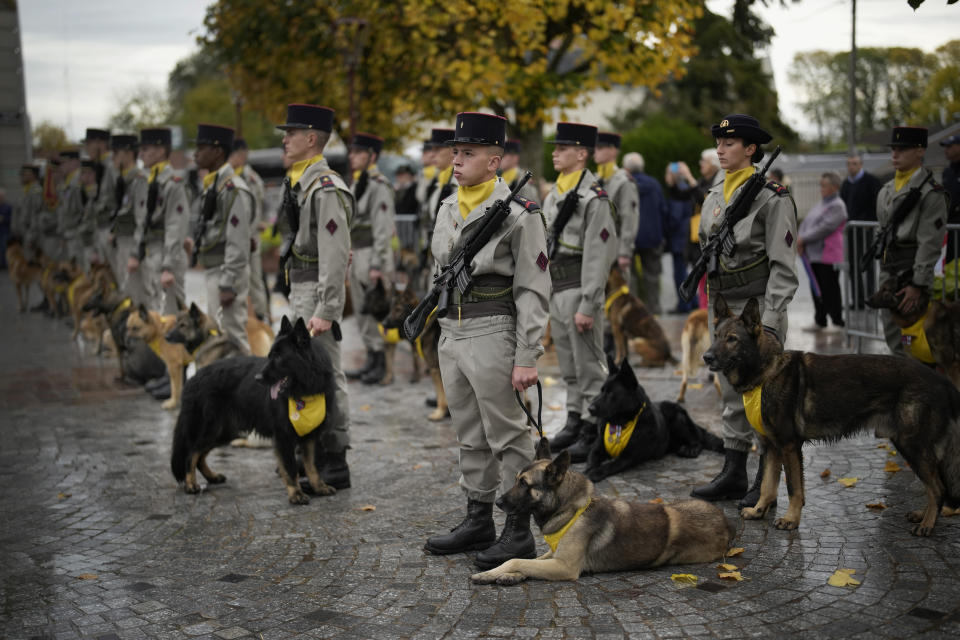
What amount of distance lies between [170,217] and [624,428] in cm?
613

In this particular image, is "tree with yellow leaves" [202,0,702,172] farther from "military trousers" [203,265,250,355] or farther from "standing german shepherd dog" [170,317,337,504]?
"standing german shepherd dog" [170,317,337,504]

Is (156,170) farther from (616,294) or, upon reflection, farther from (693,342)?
(693,342)

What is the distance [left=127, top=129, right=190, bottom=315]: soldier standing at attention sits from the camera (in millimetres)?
10031

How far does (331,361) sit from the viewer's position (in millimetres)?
6539

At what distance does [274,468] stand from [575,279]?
281cm

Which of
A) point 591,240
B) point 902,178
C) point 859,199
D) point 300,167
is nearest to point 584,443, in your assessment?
point 591,240

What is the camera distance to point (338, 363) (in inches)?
264

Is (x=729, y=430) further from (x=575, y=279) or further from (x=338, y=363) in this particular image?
(x=338, y=363)

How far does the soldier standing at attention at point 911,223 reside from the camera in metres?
7.03

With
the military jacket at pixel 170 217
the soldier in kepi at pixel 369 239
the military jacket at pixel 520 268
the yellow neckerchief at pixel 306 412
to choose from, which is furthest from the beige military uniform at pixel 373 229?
the military jacket at pixel 520 268

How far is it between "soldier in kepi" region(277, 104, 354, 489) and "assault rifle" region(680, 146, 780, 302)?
2424 millimetres

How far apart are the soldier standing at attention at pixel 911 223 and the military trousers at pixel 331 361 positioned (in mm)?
4338

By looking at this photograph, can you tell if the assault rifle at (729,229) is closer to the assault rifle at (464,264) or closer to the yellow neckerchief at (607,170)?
the assault rifle at (464,264)

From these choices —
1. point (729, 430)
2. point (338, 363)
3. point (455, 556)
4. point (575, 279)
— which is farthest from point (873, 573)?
point (338, 363)
